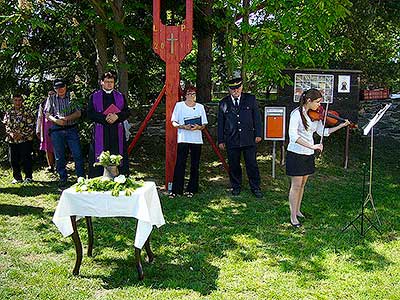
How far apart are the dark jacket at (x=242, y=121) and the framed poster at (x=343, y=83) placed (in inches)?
104

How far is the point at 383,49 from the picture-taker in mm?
12688

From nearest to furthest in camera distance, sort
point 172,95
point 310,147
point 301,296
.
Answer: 1. point 301,296
2. point 310,147
3. point 172,95

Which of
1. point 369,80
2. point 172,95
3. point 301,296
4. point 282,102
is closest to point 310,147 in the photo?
point 301,296

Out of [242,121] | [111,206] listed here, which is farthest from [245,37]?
[111,206]

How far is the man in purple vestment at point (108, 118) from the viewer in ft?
20.6

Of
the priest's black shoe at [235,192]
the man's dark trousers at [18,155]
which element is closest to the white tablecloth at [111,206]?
the priest's black shoe at [235,192]

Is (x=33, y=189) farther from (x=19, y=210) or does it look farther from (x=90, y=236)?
(x=90, y=236)

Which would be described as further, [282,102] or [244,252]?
[282,102]

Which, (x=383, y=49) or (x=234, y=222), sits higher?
(x=383, y=49)

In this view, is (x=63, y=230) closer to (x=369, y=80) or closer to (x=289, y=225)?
(x=289, y=225)

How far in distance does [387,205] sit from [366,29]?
19.3ft

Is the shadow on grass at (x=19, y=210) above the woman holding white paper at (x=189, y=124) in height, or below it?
below

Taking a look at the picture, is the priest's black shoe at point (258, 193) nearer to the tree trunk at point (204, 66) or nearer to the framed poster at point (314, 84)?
the framed poster at point (314, 84)

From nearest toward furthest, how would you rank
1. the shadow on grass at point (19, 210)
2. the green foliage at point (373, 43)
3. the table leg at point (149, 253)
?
the table leg at point (149, 253)
the shadow on grass at point (19, 210)
the green foliage at point (373, 43)
